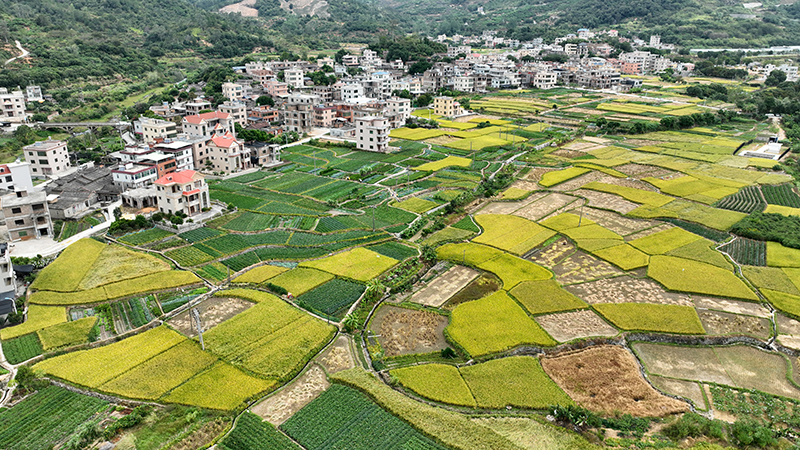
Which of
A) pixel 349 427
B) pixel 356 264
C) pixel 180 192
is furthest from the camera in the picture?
pixel 180 192

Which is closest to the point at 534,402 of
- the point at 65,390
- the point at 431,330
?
the point at 431,330

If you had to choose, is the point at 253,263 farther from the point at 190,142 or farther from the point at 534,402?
the point at 190,142

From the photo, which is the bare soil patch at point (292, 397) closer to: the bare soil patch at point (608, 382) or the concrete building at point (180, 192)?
the bare soil patch at point (608, 382)

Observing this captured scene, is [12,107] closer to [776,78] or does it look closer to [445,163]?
[445,163]

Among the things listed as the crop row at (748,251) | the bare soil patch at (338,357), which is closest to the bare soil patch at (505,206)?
the crop row at (748,251)

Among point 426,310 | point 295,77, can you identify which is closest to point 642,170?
point 426,310

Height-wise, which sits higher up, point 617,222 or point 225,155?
point 225,155
